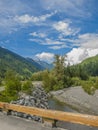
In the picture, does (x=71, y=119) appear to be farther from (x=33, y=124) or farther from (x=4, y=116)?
(x=4, y=116)

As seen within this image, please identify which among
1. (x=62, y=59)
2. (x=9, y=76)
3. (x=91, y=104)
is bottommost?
(x=91, y=104)

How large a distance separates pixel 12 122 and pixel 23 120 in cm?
43

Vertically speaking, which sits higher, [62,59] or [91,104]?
[62,59]

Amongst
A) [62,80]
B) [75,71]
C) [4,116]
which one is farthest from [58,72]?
[4,116]

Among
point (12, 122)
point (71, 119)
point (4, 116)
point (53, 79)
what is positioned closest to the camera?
point (71, 119)

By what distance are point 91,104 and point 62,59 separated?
1702 inches

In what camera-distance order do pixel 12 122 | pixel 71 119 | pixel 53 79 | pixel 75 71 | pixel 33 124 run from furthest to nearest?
1. pixel 75 71
2. pixel 53 79
3. pixel 12 122
4. pixel 33 124
5. pixel 71 119

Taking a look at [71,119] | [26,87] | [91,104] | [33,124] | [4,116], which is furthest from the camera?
[26,87]

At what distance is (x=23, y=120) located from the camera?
1062cm

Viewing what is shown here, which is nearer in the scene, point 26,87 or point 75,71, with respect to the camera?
point 26,87

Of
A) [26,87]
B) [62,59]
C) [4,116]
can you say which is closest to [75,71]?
[62,59]

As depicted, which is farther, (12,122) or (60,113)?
(12,122)

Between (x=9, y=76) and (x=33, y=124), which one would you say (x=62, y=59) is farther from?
(x=33, y=124)

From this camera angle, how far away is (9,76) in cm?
6197
